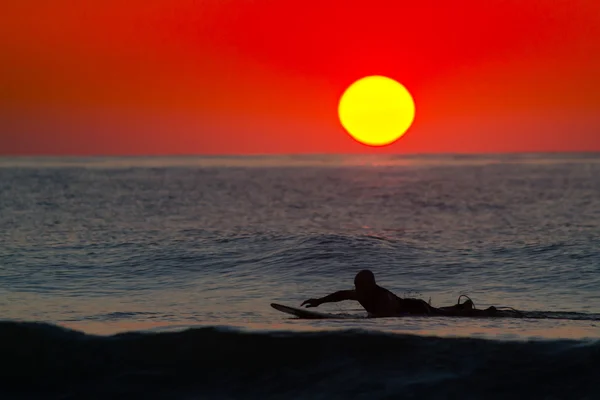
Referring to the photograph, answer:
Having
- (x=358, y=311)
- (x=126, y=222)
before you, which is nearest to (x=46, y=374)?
(x=358, y=311)

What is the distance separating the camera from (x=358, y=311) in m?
19.6

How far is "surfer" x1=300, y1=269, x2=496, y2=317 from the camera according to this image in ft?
56.4

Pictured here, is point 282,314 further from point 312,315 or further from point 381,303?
point 381,303

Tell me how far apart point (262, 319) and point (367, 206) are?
5126 cm

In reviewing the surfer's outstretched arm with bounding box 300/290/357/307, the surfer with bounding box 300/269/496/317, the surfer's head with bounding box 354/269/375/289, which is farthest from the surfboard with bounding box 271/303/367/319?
the surfer's head with bounding box 354/269/375/289

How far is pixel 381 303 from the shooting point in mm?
17781

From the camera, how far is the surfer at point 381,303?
56.4 ft

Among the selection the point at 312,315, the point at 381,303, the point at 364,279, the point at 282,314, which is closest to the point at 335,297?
the point at 364,279

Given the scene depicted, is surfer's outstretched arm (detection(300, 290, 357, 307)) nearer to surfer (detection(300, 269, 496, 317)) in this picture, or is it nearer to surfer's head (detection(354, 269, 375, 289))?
surfer (detection(300, 269, 496, 317))

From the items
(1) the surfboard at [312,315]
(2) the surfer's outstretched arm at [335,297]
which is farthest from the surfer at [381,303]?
(1) the surfboard at [312,315]

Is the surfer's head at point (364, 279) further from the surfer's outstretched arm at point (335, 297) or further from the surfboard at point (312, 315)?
the surfboard at point (312, 315)

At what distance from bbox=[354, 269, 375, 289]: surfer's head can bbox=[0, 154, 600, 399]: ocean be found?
0.67 metres

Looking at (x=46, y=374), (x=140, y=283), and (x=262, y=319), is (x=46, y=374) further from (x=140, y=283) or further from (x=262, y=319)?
(x=140, y=283)

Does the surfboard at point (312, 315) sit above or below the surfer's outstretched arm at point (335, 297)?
below
